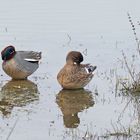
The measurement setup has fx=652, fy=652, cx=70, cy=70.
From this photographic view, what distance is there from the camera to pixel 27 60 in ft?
40.7

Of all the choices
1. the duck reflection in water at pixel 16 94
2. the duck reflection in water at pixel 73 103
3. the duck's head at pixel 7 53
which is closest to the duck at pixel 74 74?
the duck reflection in water at pixel 73 103

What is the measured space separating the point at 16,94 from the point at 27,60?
151cm

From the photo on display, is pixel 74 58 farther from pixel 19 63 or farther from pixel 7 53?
pixel 7 53

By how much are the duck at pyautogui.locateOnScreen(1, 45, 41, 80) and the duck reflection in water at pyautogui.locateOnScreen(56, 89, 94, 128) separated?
113 centimetres

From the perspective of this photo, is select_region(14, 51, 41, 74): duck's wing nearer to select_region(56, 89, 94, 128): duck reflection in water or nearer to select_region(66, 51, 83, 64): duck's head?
select_region(66, 51, 83, 64): duck's head

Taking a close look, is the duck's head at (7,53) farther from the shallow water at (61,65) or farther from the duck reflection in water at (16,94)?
the duck reflection in water at (16,94)

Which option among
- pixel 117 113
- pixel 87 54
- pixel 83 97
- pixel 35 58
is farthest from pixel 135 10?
pixel 117 113

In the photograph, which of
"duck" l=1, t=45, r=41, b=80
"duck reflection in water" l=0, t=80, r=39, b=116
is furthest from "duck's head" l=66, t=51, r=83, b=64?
"duck" l=1, t=45, r=41, b=80

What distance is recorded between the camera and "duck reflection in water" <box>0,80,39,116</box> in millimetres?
10140

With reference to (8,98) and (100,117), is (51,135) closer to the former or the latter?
(100,117)

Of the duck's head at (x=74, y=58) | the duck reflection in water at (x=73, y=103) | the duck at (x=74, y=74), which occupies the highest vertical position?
the duck's head at (x=74, y=58)

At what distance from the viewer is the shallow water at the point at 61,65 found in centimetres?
911

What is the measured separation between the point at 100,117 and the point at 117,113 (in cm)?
33

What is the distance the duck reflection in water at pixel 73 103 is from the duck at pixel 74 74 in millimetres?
132
